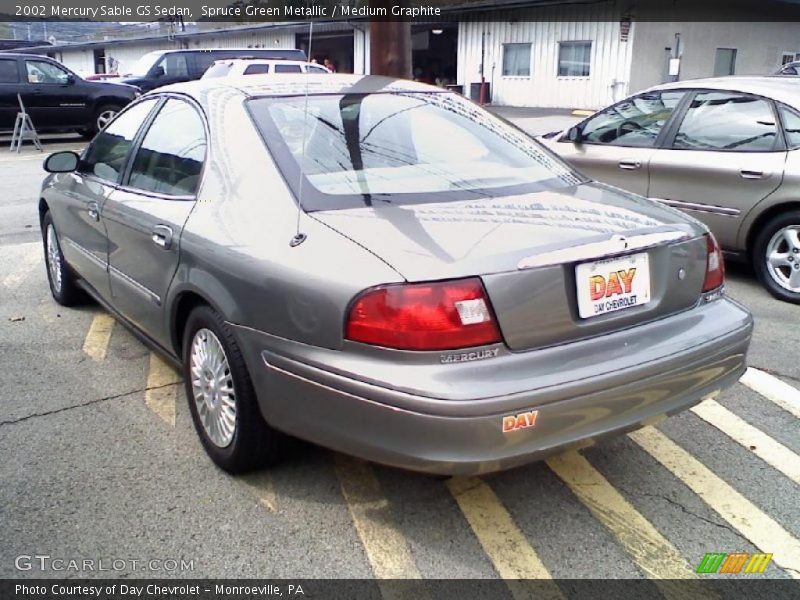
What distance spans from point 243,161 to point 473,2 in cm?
2631

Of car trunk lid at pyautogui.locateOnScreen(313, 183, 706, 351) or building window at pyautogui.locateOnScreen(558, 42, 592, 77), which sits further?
building window at pyautogui.locateOnScreen(558, 42, 592, 77)

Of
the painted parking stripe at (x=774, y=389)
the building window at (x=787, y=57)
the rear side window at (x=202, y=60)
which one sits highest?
the building window at (x=787, y=57)

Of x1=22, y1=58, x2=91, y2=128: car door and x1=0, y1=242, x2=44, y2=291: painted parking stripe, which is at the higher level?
x1=22, y1=58, x2=91, y2=128: car door

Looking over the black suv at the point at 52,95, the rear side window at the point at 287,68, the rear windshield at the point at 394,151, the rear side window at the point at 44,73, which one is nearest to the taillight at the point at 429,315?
the rear windshield at the point at 394,151

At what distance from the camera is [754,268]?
5.64m

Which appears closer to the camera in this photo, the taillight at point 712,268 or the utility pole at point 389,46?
the taillight at point 712,268

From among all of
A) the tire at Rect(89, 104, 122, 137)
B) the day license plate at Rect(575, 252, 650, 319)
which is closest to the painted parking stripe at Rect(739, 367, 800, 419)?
the day license plate at Rect(575, 252, 650, 319)

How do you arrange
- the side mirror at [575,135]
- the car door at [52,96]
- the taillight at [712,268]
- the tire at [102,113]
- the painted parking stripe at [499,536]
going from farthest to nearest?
1. the tire at [102,113]
2. the car door at [52,96]
3. the side mirror at [575,135]
4. the taillight at [712,268]
5. the painted parking stripe at [499,536]

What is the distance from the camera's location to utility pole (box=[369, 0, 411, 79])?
957cm

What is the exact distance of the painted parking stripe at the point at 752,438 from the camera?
3.20 metres

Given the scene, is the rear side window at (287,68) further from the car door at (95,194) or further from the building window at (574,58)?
the car door at (95,194)

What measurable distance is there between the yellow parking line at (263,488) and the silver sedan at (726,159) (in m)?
4.02

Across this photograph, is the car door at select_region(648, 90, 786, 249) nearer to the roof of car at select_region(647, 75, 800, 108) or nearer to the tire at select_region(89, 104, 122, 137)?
the roof of car at select_region(647, 75, 800, 108)

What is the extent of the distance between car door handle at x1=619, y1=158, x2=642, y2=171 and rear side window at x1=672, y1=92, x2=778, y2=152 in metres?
0.30
